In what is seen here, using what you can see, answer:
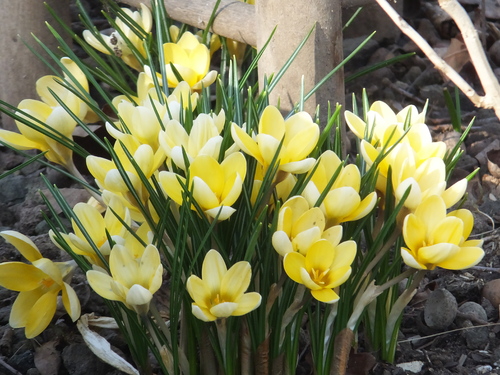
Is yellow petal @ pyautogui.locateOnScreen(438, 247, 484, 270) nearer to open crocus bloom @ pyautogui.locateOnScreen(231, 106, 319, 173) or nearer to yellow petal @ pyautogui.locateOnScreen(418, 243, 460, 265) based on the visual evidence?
yellow petal @ pyautogui.locateOnScreen(418, 243, 460, 265)

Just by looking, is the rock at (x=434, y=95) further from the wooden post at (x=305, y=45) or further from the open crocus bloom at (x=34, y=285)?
the open crocus bloom at (x=34, y=285)

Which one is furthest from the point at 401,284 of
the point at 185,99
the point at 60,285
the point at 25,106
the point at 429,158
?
the point at 25,106

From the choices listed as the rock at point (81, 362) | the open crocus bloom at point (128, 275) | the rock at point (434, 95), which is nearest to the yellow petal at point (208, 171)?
the open crocus bloom at point (128, 275)

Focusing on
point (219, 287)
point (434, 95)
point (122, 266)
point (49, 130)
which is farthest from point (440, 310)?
point (434, 95)

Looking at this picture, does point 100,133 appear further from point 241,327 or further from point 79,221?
point 241,327

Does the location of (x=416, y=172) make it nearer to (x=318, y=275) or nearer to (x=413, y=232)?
(x=413, y=232)

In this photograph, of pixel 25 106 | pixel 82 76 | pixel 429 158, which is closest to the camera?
pixel 429 158
